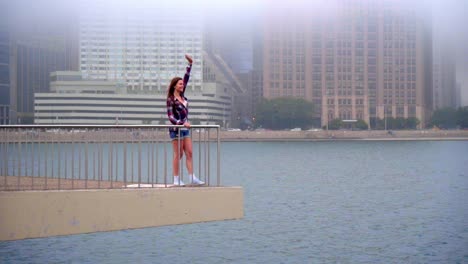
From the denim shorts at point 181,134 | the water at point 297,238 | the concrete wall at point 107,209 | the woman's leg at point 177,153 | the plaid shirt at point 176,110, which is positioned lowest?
the water at point 297,238

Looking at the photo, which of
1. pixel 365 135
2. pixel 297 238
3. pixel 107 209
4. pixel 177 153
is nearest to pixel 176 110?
pixel 177 153

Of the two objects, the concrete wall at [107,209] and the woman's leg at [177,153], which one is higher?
the woman's leg at [177,153]

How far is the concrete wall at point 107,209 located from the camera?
13.2m

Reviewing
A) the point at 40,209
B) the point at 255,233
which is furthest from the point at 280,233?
the point at 40,209

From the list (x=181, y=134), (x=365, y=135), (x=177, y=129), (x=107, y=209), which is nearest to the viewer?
(x=107, y=209)

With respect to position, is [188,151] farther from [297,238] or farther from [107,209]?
[297,238]

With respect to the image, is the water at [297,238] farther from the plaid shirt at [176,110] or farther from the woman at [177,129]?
the plaid shirt at [176,110]

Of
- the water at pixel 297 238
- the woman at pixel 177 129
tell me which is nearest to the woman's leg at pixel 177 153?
the woman at pixel 177 129

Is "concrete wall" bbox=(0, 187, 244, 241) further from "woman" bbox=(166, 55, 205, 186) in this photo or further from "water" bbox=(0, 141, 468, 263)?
"water" bbox=(0, 141, 468, 263)

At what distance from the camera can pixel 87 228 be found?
13.4 meters

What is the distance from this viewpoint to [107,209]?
44.5 feet

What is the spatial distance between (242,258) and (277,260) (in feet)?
2.71

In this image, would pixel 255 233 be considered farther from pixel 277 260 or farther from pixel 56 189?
pixel 56 189

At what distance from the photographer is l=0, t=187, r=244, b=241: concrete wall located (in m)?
13.2
